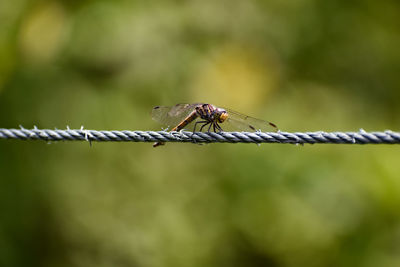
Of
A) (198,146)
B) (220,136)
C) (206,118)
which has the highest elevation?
(198,146)

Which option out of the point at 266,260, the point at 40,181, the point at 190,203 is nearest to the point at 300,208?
the point at 266,260

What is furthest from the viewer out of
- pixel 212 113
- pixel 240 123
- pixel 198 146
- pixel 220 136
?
pixel 198 146

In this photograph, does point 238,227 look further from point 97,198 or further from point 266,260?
point 97,198

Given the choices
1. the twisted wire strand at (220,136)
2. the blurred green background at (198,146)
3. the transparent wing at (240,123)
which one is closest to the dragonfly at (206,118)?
the transparent wing at (240,123)

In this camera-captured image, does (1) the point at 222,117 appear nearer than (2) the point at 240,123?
Yes

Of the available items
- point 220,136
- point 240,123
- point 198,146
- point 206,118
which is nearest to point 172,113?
point 206,118

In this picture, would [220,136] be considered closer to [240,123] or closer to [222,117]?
[222,117]
